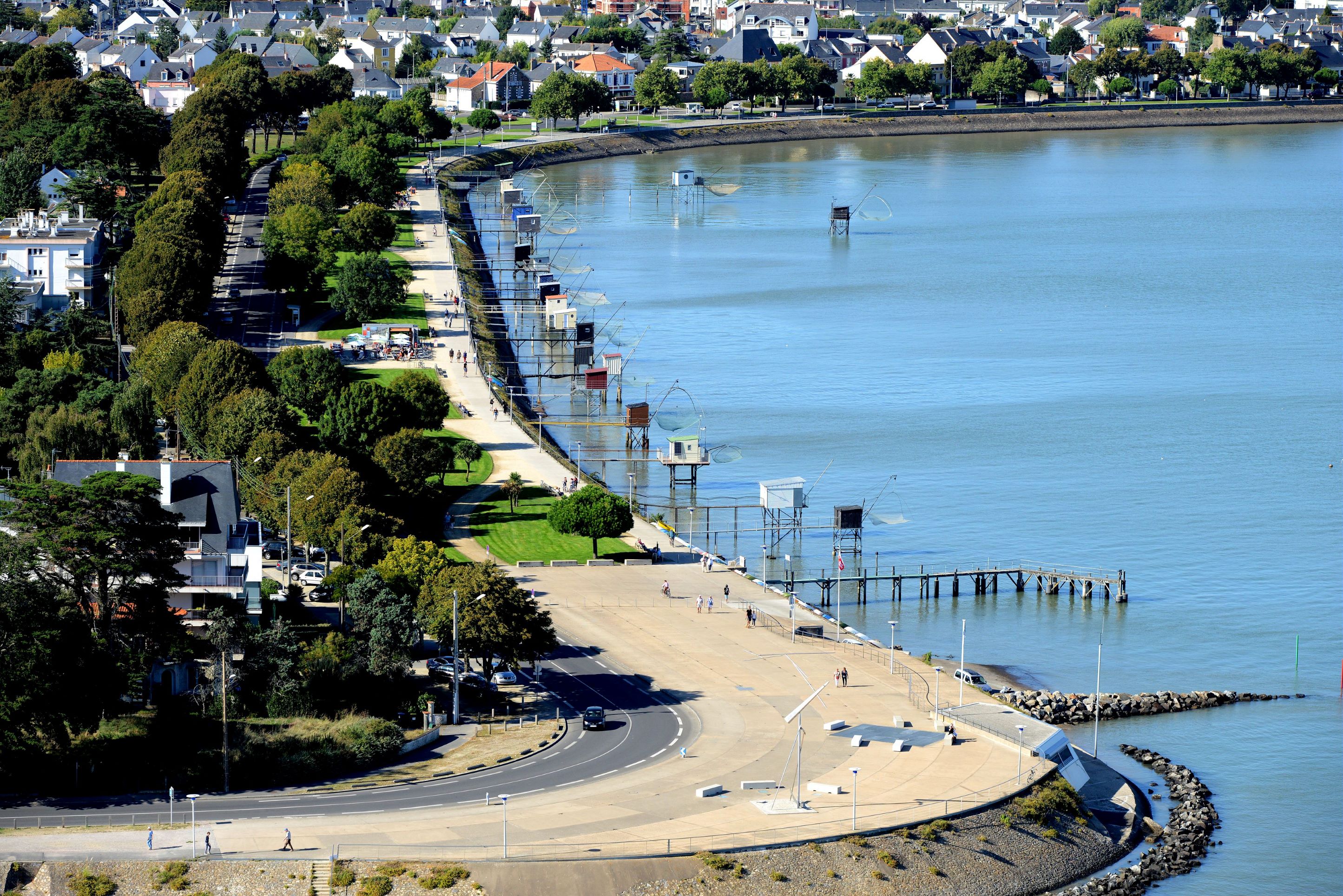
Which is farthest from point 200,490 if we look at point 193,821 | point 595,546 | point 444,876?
point 444,876

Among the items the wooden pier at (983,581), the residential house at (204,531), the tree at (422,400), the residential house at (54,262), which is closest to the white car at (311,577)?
the residential house at (204,531)

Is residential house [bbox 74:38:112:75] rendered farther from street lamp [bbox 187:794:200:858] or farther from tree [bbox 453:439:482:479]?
street lamp [bbox 187:794:200:858]

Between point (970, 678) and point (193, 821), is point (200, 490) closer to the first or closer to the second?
point (193, 821)

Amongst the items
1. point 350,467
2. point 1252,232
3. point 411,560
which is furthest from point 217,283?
point 1252,232

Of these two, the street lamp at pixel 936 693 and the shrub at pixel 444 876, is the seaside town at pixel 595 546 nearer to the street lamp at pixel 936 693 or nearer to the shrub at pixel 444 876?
the shrub at pixel 444 876

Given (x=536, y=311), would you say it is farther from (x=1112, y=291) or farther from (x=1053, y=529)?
(x=1053, y=529)

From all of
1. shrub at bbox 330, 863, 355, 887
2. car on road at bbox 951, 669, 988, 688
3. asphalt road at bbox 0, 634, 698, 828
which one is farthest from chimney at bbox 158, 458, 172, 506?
car on road at bbox 951, 669, 988, 688

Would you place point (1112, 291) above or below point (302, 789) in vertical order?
above
